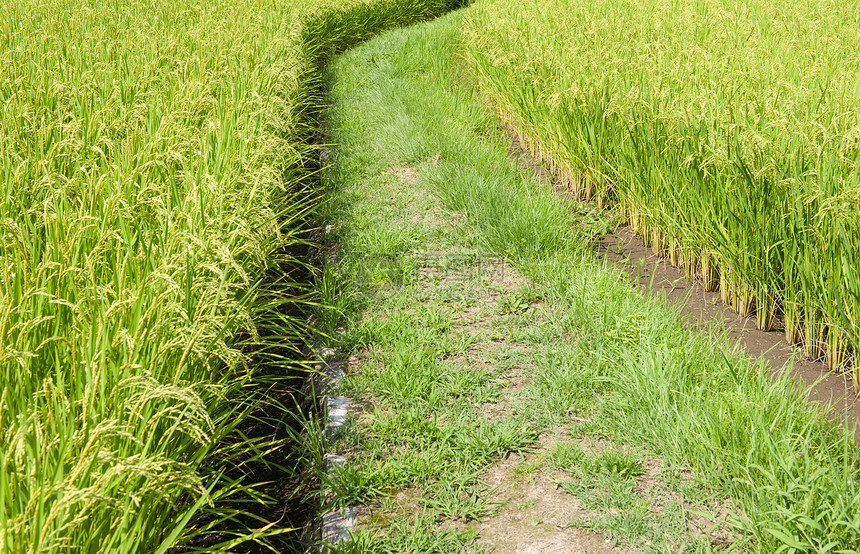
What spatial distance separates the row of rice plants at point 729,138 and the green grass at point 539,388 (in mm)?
376

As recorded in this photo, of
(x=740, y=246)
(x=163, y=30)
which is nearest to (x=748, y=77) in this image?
(x=740, y=246)

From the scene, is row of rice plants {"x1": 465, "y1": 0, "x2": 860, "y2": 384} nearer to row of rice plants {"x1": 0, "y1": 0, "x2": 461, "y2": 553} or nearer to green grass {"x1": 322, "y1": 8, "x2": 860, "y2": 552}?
green grass {"x1": 322, "y1": 8, "x2": 860, "y2": 552}

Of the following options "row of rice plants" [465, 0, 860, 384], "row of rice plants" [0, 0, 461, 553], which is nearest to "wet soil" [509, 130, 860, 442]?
"row of rice plants" [465, 0, 860, 384]

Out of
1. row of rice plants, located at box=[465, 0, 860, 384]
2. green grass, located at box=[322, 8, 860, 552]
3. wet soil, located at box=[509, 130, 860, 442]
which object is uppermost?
row of rice plants, located at box=[465, 0, 860, 384]

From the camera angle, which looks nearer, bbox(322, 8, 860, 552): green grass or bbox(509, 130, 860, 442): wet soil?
bbox(322, 8, 860, 552): green grass

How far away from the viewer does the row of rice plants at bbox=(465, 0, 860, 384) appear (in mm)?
2715

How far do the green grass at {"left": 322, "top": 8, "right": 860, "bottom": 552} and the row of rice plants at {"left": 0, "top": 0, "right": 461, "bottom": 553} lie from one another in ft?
1.78

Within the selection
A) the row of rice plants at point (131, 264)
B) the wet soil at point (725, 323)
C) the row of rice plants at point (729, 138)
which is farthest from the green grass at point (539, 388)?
the row of rice plants at point (131, 264)

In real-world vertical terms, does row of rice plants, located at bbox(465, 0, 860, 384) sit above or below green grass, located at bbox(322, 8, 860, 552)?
above

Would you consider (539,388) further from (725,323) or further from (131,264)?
(131,264)

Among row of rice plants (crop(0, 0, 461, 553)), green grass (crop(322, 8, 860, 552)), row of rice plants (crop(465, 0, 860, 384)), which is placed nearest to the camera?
row of rice plants (crop(0, 0, 461, 553))

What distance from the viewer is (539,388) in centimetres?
279

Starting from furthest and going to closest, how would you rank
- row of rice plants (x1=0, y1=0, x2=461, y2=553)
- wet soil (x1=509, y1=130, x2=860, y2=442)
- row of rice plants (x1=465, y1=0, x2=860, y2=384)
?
row of rice plants (x1=465, y1=0, x2=860, y2=384), wet soil (x1=509, y1=130, x2=860, y2=442), row of rice plants (x1=0, y1=0, x2=461, y2=553)

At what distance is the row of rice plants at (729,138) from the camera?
2.71 m
